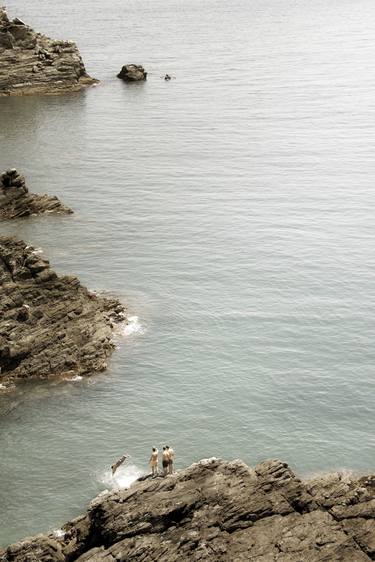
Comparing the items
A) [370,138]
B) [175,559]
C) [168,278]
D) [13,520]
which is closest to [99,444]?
[13,520]

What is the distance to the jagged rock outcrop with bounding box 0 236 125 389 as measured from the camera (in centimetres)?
5241

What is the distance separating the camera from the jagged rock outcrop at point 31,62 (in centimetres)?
12812

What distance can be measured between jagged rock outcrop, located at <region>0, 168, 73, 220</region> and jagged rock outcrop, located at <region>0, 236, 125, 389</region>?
69.9 ft

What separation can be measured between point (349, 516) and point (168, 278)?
3743cm

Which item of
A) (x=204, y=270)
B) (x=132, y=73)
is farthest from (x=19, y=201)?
(x=132, y=73)

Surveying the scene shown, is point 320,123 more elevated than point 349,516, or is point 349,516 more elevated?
point 320,123

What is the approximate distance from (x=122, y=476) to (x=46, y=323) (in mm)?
15035

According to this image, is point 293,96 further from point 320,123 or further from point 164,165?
point 164,165

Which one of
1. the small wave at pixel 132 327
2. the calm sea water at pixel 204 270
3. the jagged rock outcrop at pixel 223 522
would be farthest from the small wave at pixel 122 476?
the small wave at pixel 132 327

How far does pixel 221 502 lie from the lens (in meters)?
33.5

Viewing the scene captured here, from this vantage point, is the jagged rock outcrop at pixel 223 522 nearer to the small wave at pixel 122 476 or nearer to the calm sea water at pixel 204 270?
the small wave at pixel 122 476

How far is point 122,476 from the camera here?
143 feet

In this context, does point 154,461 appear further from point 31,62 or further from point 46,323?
point 31,62

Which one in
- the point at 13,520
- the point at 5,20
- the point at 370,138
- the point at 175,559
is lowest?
the point at 13,520
